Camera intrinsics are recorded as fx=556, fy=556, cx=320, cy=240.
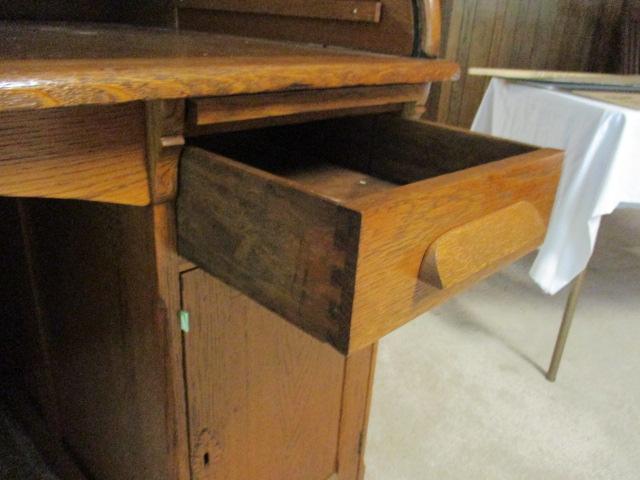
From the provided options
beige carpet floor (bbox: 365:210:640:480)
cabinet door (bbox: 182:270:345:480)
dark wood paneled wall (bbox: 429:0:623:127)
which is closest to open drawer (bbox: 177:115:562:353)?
cabinet door (bbox: 182:270:345:480)

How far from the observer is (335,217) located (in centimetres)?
40

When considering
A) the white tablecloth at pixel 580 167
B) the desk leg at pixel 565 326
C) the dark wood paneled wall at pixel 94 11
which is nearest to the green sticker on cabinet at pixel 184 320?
the dark wood paneled wall at pixel 94 11

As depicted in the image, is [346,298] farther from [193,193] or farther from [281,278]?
[193,193]

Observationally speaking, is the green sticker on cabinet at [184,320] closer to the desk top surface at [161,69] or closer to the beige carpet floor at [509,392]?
the desk top surface at [161,69]

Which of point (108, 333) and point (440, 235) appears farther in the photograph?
point (108, 333)

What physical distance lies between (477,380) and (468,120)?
143 centimetres

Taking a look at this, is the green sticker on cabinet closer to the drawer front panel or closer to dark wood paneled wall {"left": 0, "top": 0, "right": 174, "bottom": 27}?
the drawer front panel

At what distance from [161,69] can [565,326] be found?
3.95 feet

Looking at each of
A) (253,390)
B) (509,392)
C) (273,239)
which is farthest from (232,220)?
(509,392)

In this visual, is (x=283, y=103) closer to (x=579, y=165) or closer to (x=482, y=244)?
(x=482, y=244)

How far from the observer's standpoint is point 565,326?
4.37ft

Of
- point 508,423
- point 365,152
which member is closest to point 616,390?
point 508,423

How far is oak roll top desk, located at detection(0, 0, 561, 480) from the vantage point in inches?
16.7

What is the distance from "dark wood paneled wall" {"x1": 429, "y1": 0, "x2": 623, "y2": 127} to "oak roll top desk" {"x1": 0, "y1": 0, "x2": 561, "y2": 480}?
158 centimetres
